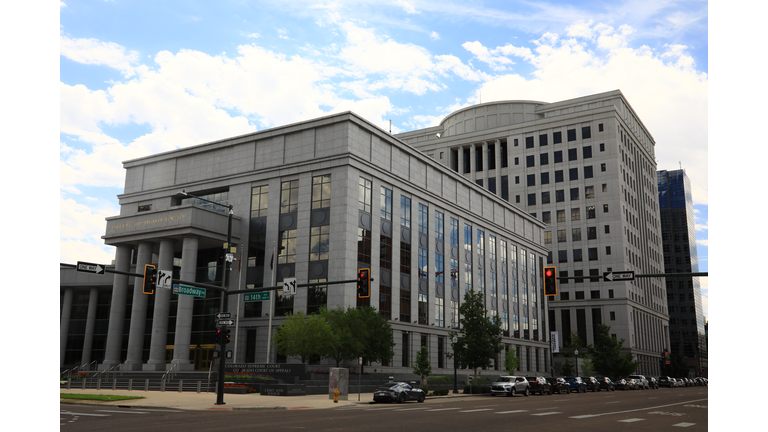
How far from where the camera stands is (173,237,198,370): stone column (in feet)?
178

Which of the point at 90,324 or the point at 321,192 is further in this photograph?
the point at 90,324

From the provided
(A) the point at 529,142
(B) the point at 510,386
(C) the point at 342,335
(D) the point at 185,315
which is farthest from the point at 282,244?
(A) the point at 529,142

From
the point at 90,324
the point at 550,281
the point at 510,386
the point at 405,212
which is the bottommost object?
the point at 510,386

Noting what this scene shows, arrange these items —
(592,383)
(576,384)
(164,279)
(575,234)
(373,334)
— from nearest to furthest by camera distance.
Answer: (164,279), (373,334), (576,384), (592,383), (575,234)

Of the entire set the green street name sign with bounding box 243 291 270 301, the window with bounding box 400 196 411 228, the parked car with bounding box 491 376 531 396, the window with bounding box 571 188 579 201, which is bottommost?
the parked car with bounding box 491 376 531 396

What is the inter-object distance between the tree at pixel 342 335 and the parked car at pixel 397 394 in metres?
9.45

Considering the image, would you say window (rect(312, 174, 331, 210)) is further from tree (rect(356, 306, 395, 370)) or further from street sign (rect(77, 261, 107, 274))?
street sign (rect(77, 261, 107, 274))

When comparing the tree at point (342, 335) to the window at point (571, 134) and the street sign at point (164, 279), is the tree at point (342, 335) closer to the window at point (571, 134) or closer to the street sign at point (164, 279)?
the street sign at point (164, 279)

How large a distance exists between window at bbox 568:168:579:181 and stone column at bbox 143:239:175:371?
76.4 meters

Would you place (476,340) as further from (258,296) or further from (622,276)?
(622,276)

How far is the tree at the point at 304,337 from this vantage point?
45.9 meters

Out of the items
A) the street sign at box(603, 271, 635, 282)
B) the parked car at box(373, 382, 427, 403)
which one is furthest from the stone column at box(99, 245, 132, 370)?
the street sign at box(603, 271, 635, 282)

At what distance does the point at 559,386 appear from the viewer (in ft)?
188

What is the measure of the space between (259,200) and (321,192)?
7694 mm
